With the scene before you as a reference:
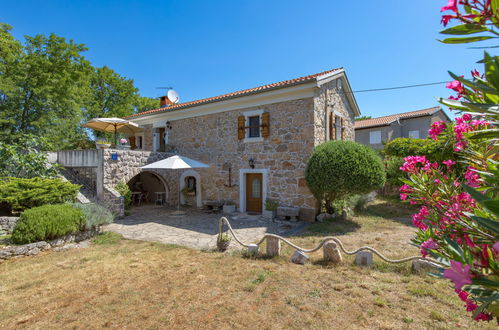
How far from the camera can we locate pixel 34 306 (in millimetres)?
3393

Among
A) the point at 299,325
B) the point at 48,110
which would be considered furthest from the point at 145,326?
the point at 48,110

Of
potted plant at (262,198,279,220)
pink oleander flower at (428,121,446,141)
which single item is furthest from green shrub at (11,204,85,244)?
pink oleander flower at (428,121,446,141)

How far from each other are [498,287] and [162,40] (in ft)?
40.9

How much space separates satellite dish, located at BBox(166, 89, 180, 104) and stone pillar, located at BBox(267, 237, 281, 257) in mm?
13104

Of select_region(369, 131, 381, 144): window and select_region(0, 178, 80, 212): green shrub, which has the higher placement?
select_region(369, 131, 381, 144): window

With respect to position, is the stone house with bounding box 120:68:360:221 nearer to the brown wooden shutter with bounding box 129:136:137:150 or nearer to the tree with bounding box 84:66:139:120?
the brown wooden shutter with bounding box 129:136:137:150

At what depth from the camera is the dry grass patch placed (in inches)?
117

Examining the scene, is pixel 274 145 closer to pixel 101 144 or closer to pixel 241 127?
pixel 241 127

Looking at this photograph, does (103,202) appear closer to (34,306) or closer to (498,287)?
(34,306)

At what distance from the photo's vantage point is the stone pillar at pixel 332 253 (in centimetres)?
471

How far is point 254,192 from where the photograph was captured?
33.2ft

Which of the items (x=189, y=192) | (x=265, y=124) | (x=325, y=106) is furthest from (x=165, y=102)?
(x=325, y=106)

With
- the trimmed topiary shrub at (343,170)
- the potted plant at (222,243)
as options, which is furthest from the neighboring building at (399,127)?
the potted plant at (222,243)

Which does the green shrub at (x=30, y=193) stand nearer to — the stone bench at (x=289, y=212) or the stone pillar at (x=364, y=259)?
the stone bench at (x=289, y=212)
